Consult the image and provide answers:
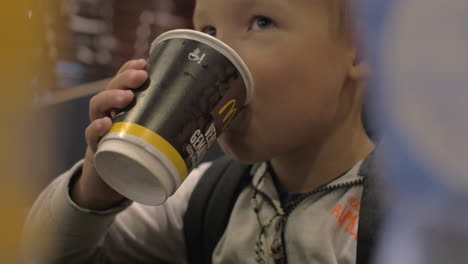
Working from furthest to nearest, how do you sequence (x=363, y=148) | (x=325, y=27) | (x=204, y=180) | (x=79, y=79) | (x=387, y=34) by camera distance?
(x=79, y=79)
(x=204, y=180)
(x=363, y=148)
(x=325, y=27)
(x=387, y=34)

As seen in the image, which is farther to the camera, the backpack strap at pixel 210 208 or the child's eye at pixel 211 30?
the backpack strap at pixel 210 208

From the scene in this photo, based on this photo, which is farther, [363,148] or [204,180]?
[204,180]

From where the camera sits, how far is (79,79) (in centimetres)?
114

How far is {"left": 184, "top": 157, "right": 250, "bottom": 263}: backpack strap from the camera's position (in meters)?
0.79

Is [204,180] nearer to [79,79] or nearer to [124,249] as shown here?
[124,249]

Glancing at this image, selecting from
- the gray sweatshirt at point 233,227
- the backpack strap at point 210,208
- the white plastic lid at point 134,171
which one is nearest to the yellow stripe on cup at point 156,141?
the white plastic lid at point 134,171

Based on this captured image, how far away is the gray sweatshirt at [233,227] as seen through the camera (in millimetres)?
672

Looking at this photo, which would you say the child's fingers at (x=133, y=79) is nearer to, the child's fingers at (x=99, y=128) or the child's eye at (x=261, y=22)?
the child's fingers at (x=99, y=128)

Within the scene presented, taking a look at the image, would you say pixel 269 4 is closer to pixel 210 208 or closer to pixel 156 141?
pixel 156 141

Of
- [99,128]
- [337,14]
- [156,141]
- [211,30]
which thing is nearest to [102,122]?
[99,128]

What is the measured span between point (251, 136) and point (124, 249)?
391 millimetres

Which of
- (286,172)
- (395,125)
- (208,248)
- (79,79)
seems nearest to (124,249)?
(208,248)

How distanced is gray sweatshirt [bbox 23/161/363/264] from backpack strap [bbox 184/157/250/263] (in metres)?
0.01

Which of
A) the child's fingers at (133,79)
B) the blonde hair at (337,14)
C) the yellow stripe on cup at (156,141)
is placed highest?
the blonde hair at (337,14)
